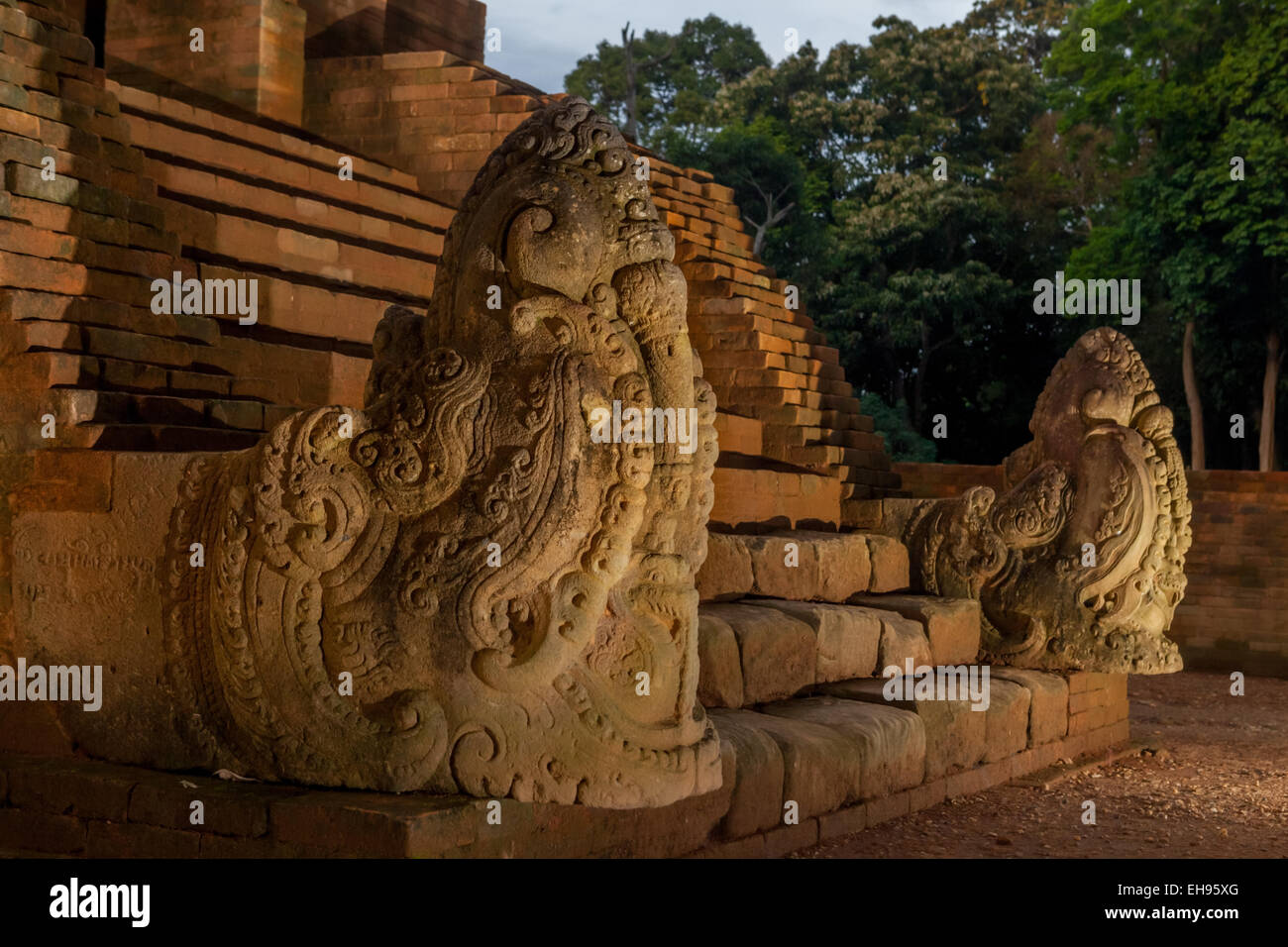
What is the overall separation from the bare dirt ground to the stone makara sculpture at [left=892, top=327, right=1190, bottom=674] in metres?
0.69

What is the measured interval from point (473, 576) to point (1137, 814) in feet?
12.4

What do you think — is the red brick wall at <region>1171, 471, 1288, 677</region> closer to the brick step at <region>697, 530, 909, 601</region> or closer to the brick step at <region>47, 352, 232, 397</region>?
the brick step at <region>697, 530, 909, 601</region>

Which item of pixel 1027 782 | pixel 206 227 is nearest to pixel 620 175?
pixel 206 227

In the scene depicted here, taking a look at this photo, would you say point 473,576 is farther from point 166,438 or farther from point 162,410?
point 162,410

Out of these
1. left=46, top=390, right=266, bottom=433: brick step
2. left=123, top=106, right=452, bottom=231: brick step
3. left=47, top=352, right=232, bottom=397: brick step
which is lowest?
left=46, top=390, right=266, bottom=433: brick step

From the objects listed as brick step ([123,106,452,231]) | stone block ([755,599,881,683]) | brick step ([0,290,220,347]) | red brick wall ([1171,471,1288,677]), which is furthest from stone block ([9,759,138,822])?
red brick wall ([1171,471,1288,677])

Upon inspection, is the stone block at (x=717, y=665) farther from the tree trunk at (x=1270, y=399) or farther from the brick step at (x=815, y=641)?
the tree trunk at (x=1270, y=399)

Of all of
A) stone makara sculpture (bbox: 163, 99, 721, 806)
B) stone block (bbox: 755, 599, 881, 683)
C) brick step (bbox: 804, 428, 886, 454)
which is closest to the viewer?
stone makara sculpture (bbox: 163, 99, 721, 806)

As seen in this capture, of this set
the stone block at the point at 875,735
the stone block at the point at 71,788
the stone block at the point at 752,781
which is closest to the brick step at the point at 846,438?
the stone block at the point at 875,735

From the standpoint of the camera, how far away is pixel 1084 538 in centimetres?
771

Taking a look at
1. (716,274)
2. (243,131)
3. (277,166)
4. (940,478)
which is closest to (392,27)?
(716,274)

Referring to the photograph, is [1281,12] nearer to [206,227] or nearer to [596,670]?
[206,227]

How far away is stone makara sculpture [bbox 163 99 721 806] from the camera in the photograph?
3.75 meters

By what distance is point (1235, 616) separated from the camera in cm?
1276
